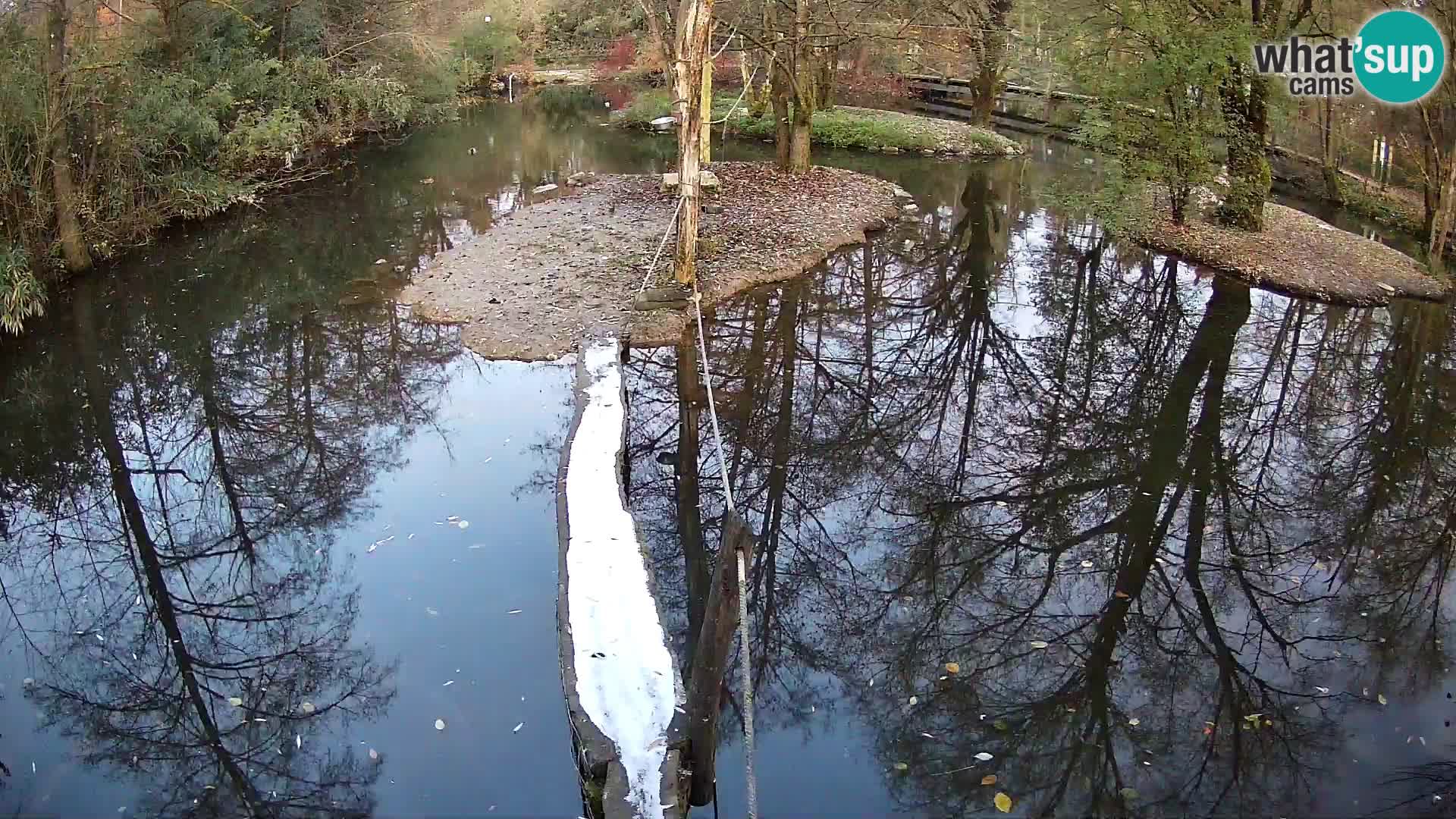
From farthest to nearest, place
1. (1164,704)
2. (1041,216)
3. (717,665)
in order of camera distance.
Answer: (1041,216), (1164,704), (717,665)

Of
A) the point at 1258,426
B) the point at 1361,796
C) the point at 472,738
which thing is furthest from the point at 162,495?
the point at 1258,426

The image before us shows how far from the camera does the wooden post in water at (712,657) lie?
183 inches

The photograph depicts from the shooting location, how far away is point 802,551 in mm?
7691

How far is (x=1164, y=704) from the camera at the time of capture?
19.8 ft

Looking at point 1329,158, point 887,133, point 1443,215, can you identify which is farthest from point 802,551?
point 887,133

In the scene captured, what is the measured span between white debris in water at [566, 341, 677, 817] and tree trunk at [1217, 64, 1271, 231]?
12147 millimetres

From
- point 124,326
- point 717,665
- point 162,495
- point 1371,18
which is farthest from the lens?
point 1371,18

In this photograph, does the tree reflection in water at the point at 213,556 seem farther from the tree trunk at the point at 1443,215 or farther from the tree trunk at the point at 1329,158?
the tree trunk at the point at 1329,158

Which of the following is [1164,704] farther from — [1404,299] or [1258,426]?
[1404,299]

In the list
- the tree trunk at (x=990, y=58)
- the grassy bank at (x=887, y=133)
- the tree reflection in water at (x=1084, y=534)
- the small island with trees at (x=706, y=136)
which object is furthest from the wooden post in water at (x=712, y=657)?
the tree trunk at (x=990, y=58)

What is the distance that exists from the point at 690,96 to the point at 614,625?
7445 millimetres

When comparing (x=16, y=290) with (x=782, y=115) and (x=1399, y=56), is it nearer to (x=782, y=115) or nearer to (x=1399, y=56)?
(x=782, y=115)

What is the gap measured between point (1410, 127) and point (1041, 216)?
5964 millimetres

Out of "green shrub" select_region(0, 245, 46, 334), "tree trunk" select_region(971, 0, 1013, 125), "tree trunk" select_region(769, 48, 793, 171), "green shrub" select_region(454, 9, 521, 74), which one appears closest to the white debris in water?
"green shrub" select_region(0, 245, 46, 334)
